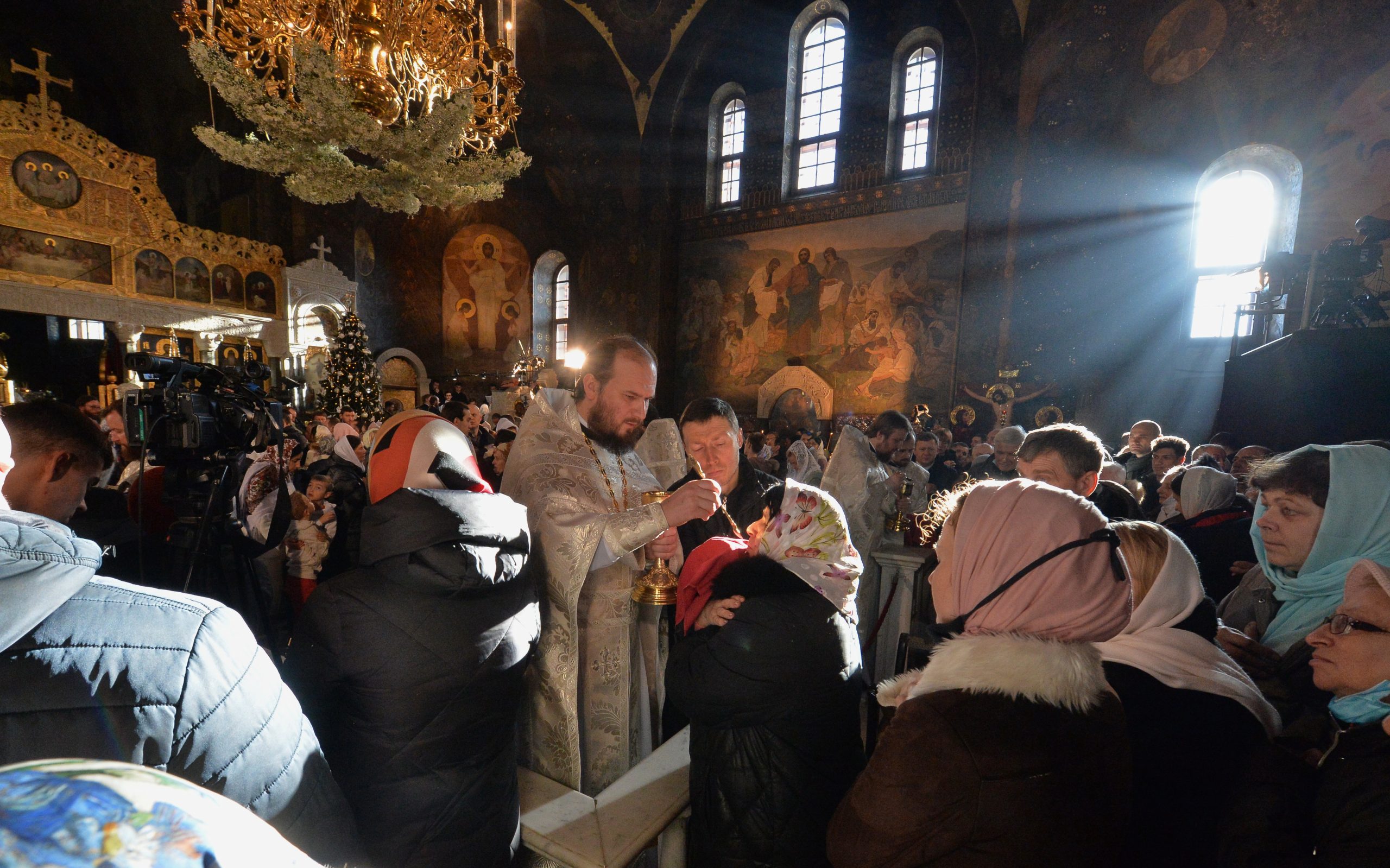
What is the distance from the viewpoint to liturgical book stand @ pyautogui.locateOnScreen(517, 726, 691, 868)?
1.54 m

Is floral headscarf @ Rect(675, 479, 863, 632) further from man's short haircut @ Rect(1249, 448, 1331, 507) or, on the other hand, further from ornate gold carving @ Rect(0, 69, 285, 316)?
ornate gold carving @ Rect(0, 69, 285, 316)

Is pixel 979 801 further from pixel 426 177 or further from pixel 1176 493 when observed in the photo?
pixel 426 177

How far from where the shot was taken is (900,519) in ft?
14.2

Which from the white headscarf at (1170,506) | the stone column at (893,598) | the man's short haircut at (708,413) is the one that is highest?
the man's short haircut at (708,413)

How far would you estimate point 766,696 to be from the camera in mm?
1458

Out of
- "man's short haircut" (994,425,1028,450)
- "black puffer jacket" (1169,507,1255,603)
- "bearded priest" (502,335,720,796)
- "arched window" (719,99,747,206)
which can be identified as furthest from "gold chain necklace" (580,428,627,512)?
"arched window" (719,99,747,206)

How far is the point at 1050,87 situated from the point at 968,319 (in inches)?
165

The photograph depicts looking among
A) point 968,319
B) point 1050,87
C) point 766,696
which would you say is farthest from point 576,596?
point 1050,87

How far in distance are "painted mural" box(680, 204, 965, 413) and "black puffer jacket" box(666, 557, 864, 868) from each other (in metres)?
11.4

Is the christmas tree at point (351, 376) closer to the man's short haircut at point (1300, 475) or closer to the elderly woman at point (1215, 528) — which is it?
the elderly woman at point (1215, 528)

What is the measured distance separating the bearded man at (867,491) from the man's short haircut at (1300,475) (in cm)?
238

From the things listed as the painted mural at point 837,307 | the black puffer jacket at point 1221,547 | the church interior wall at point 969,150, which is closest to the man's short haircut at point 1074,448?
the black puffer jacket at point 1221,547

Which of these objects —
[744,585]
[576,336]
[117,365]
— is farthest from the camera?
[576,336]

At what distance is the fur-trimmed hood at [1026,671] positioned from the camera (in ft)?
3.37
